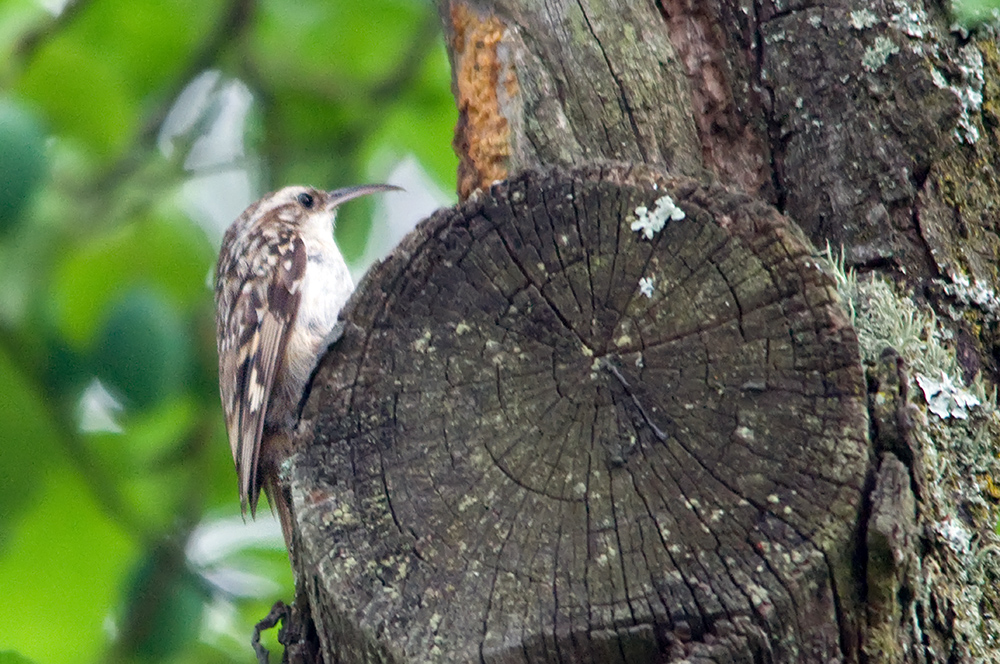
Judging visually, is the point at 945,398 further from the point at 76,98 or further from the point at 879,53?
the point at 76,98

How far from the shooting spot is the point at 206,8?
4035mm

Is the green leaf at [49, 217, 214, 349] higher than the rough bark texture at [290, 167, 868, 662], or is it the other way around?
the green leaf at [49, 217, 214, 349]

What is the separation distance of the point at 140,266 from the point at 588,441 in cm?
243

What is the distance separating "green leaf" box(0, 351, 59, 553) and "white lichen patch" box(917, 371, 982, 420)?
2.53 meters

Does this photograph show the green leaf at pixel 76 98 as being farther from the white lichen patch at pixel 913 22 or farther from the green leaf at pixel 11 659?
the white lichen patch at pixel 913 22

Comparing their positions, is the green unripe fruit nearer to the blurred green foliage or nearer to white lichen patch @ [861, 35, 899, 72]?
the blurred green foliage

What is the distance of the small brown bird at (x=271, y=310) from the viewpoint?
358 cm

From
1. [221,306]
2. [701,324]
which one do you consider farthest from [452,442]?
[221,306]


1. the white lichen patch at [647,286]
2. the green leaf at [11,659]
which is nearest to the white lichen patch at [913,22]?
the white lichen patch at [647,286]

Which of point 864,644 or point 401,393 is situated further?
point 401,393

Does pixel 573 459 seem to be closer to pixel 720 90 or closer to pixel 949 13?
pixel 720 90

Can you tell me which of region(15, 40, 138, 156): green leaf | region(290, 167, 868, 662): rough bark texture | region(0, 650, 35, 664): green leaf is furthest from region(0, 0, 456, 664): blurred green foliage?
region(290, 167, 868, 662): rough bark texture

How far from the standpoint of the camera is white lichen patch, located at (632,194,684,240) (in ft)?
6.65

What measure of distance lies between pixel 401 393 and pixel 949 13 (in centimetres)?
168
